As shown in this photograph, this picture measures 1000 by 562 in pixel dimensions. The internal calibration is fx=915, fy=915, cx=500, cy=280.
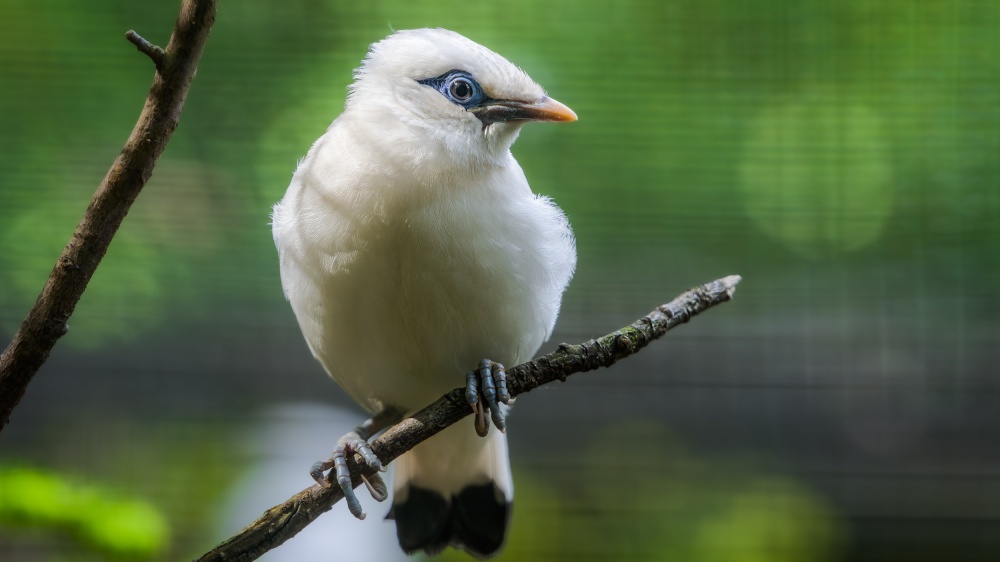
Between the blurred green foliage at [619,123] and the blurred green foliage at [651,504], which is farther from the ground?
the blurred green foliage at [619,123]

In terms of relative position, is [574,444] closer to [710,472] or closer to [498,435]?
[710,472]

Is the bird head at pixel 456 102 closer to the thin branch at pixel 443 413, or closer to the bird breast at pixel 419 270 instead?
the bird breast at pixel 419 270

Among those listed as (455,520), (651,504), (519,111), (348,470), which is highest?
(519,111)

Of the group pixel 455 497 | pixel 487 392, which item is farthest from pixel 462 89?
pixel 455 497

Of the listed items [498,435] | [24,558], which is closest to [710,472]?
[498,435]

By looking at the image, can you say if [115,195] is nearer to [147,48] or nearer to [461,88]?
[147,48]

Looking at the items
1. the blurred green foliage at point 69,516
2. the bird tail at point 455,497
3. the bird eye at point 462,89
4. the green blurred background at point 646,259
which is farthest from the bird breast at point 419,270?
the green blurred background at point 646,259
